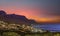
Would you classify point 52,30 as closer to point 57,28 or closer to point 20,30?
point 57,28

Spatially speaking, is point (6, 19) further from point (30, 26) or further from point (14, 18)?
point (30, 26)

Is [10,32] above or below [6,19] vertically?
below

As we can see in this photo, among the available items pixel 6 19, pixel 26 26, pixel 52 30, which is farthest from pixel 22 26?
pixel 52 30

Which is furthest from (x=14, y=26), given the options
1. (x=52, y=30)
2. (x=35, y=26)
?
(x=52, y=30)

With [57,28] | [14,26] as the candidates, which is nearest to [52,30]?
[57,28]

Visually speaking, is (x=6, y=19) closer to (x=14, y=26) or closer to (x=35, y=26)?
(x=14, y=26)

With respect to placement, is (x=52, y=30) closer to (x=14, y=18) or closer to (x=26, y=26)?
(x=26, y=26)

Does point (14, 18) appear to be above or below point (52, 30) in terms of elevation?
above
